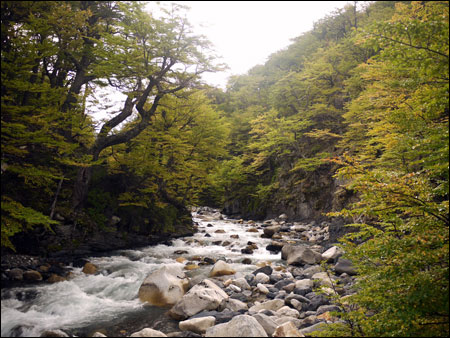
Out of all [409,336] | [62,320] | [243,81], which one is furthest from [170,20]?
[243,81]

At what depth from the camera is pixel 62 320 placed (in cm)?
518

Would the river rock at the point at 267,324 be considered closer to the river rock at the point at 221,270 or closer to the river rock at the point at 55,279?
the river rock at the point at 221,270

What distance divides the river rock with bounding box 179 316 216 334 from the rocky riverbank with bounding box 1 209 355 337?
0.05ft

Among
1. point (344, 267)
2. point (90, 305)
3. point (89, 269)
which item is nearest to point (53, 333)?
point (90, 305)

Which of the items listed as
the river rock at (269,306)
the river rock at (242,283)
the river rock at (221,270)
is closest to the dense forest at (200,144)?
the river rock at (269,306)

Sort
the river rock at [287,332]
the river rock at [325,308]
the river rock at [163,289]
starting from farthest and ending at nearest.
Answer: the river rock at [163,289]
the river rock at [325,308]
the river rock at [287,332]

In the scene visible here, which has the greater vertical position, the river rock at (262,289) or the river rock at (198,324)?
the river rock at (198,324)

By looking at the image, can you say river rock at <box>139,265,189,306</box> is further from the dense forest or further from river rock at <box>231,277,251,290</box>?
the dense forest

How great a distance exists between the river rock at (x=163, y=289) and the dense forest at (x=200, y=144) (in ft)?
10.2

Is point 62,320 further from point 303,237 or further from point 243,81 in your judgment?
point 243,81

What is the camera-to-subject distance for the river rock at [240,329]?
403cm

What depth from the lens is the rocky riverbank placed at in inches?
174

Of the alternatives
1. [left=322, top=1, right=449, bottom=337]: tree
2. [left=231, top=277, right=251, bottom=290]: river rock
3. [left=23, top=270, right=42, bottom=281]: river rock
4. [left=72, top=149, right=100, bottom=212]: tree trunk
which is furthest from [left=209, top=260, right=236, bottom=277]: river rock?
[left=72, top=149, right=100, bottom=212]: tree trunk

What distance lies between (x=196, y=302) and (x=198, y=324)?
Answer: 936 mm
